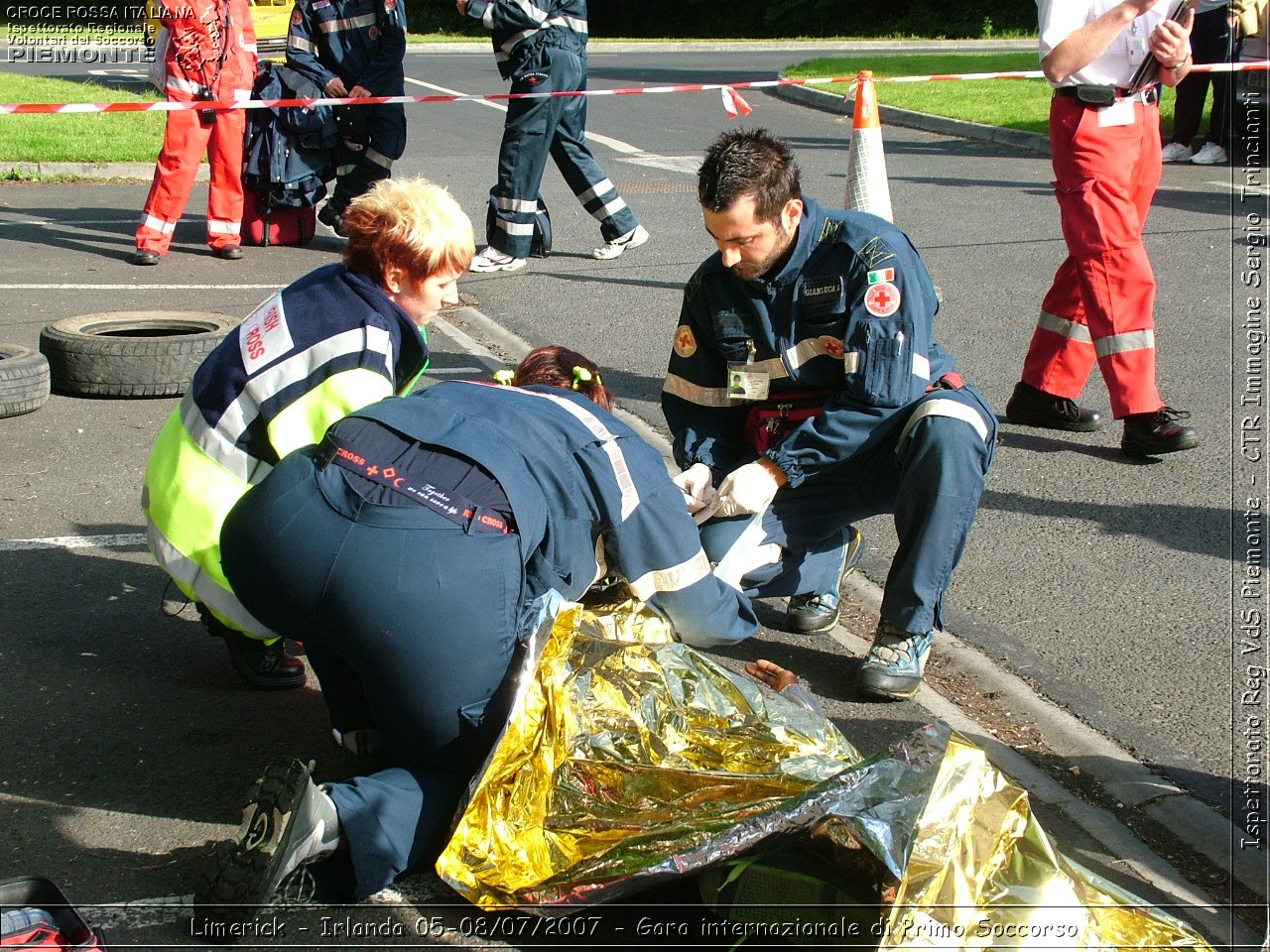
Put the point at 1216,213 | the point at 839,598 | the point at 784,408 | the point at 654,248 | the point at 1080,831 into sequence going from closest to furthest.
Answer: the point at 1080,831 → the point at 784,408 → the point at 839,598 → the point at 654,248 → the point at 1216,213

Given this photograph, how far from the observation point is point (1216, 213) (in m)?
9.97

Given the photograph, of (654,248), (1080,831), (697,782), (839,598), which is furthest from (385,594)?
(654,248)

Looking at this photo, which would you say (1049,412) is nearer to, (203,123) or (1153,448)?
(1153,448)

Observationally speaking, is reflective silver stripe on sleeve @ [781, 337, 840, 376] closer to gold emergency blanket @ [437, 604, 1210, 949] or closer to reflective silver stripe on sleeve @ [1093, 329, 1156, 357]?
gold emergency blanket @ [437, 604, 1210, 949]

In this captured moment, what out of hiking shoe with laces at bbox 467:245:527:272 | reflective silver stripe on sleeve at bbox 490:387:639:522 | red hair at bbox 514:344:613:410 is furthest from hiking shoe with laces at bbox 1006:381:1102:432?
hiking shoe with laces at bbox 467:245:527:272

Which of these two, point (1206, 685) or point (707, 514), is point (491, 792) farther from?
point (1206, 685)

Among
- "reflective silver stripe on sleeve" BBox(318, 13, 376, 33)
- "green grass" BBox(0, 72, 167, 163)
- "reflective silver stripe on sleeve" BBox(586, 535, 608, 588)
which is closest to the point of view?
"reflective silver stripe on sleeve" BBox(586, 535, 608, 588)

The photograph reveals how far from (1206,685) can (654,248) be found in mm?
6097

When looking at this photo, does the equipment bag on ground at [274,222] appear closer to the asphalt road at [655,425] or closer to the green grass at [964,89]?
the asphalt road at [655,425]

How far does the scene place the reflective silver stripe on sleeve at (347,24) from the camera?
29.1 ft

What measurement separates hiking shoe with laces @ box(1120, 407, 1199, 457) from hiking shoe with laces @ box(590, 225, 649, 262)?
4353 millimetres

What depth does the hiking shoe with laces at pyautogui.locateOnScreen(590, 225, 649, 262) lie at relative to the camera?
891cm

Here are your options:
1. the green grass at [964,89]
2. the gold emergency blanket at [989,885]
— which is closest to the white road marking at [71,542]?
the gold emergency blanket at [989,885]

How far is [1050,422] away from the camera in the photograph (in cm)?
568
